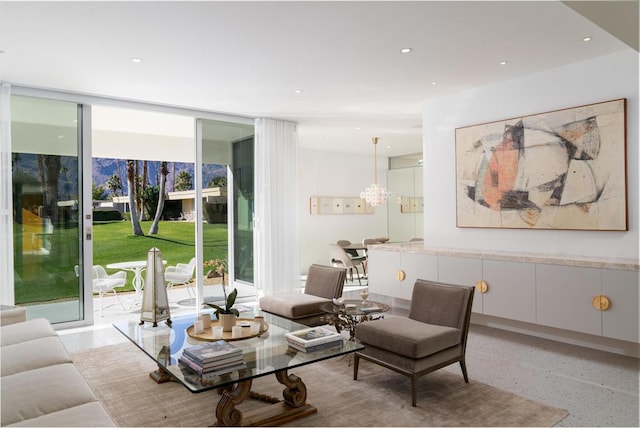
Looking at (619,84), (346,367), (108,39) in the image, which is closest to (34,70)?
(108,39)

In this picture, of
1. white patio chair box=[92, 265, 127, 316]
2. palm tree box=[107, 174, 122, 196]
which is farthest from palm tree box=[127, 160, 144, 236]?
white patio chair box=[92, 265, 127, 316]

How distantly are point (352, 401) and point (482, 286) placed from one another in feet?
7.41

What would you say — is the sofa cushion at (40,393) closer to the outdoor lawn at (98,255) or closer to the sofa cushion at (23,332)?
the sofa cushion at (23,332)

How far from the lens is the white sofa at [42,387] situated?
A: 72.4 inches

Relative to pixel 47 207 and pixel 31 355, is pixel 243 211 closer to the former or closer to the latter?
pixel 47 207

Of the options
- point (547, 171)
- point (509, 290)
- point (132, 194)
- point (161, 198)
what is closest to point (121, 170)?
point (132, 194)

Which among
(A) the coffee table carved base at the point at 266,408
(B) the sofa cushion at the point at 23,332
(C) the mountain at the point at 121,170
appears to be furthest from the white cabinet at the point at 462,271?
(C) the mountain at the point at 121,170

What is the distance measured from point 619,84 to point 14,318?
18.5 feet

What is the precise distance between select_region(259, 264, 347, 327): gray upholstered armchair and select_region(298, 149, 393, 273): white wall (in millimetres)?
4115

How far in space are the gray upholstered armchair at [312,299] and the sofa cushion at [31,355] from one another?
192cm

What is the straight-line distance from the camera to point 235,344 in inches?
110

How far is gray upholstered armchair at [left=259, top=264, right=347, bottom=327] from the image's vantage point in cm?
409

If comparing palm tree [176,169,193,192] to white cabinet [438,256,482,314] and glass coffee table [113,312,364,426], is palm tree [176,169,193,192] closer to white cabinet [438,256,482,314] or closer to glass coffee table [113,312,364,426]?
white cabinet [438,256,482,314]

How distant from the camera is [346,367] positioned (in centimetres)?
350
